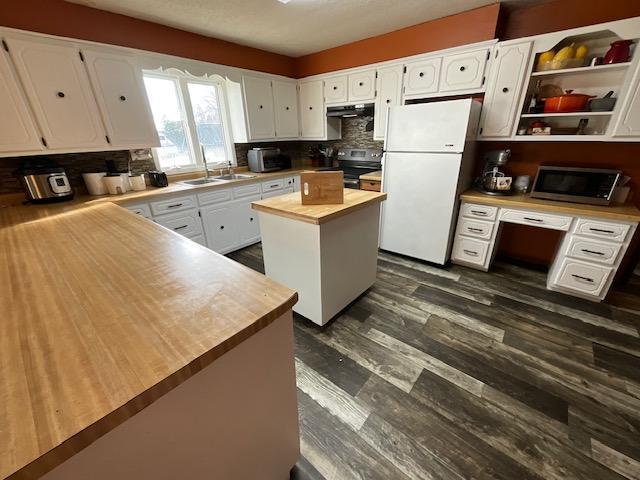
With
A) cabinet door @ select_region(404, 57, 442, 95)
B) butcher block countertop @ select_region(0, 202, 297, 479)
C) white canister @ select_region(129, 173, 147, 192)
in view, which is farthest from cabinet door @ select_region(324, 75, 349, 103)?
butcher block countertop @ select_region(0, 202, 297, 479)

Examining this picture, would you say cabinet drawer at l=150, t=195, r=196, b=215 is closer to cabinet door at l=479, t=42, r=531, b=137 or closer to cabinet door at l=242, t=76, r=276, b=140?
cabinet door at l=242, t=76, r=276, b=140

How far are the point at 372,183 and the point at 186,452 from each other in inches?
117

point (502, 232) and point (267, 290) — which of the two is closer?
point (267, 290)

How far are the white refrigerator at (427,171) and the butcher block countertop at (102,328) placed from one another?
2252 millimetres

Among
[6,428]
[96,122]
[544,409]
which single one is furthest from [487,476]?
[96,122]

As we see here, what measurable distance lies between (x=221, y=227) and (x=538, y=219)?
3166 millimetres

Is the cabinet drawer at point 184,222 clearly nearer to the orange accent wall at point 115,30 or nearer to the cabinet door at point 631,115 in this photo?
the orange accent wall at point 115,30

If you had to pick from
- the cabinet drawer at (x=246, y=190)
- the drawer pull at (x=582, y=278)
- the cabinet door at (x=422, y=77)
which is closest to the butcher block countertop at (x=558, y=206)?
the drawer pull at (x=582, y=278)

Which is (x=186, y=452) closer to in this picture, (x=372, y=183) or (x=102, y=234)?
(x=102, y=234)

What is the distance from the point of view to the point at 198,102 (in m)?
3.25

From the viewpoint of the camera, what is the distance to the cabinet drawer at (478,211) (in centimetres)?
248

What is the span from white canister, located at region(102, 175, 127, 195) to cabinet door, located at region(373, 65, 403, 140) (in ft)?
9.00

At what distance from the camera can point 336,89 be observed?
3508 mm

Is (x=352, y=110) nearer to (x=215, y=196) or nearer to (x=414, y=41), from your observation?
(x=414, y=41)
